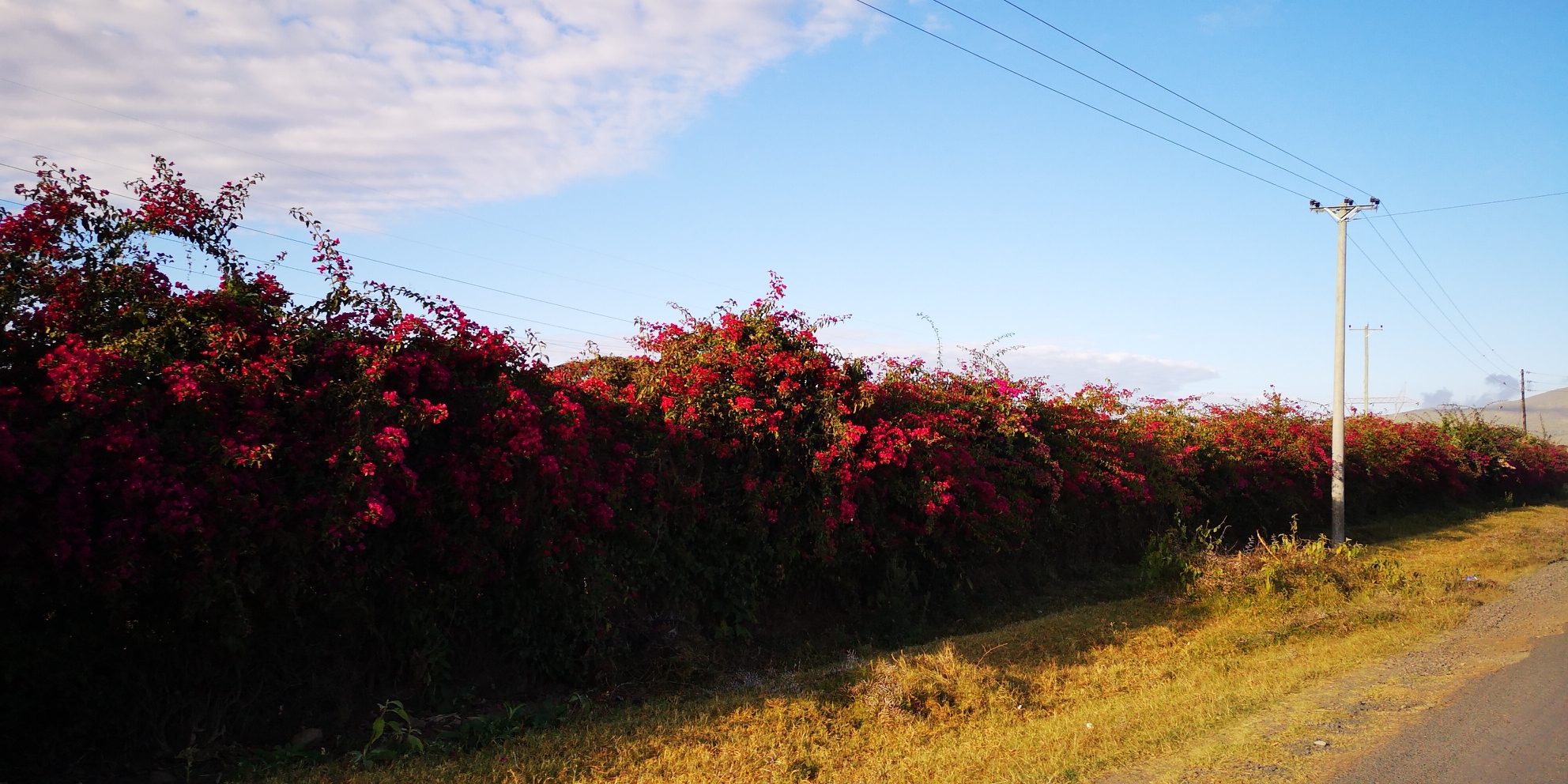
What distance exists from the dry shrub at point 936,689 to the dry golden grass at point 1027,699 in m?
0.02

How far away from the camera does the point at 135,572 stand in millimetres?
4812

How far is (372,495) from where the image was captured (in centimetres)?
561

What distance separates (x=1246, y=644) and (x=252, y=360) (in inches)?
364

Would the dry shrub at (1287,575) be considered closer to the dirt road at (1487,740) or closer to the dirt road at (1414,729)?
the dirt road at (1414,729)

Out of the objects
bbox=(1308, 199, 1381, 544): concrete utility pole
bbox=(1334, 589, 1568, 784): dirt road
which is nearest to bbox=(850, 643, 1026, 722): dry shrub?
bbox=(1334, 589, 1568, 784): dirt road

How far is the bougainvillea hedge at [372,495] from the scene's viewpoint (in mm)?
4930

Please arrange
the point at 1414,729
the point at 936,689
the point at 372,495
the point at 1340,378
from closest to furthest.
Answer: the point at 372,495
the point at 1414,729
the point at 936,689
the point at 1340,378

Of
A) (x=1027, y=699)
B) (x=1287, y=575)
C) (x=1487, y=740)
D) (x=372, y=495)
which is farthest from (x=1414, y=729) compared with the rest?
(x=372, y=495)

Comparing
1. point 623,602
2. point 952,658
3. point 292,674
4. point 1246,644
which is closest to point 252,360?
point 292,674

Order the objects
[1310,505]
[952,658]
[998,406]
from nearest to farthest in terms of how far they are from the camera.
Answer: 1. [952,658]
2. [998,406]
3. [1310,505]

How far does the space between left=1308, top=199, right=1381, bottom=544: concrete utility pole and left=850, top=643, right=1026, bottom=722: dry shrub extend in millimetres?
13161

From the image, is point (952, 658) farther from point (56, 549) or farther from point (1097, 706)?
point (56, 549)

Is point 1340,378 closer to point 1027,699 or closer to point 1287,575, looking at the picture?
point 1287,575

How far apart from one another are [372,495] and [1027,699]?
17.0 ft
